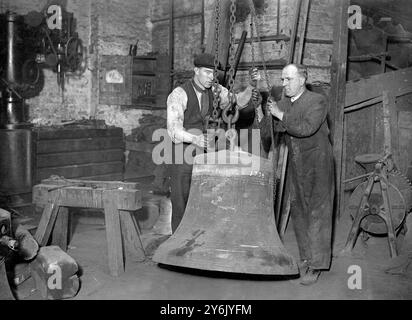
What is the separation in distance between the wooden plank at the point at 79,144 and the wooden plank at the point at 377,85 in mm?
4562

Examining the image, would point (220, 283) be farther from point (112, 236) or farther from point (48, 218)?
point (48, 218)

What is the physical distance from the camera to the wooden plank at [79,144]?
7.47 metres

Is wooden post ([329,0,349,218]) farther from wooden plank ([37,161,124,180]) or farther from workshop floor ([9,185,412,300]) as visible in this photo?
wooden plank ([37,161,124,180])

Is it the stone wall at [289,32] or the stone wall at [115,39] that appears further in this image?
the stone wall at [115,39]

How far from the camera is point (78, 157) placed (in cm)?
804

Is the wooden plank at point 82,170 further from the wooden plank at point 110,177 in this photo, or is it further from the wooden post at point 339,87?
the wooden post at point 339,87

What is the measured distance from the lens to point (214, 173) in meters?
3.16

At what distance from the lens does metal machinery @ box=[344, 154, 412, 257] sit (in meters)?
5.35

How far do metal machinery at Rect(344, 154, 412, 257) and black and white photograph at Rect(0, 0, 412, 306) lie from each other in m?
0.02

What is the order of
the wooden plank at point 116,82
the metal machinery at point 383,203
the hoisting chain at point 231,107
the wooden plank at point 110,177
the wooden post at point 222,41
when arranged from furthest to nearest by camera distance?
the wooden plank at point 116,82 < the wooden plank at point 110,177 < the wooden post at point 222,41 < the metal machinery at point 383,203 < the hoisting chain at point 231,107

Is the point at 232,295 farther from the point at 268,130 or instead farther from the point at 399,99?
the point at 399,99

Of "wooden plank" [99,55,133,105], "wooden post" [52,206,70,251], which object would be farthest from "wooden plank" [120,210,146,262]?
"wooden plank" [99,55,133,105]

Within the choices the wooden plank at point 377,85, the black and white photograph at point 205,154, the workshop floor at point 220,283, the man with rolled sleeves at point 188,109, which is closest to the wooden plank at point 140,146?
the black and white photograph at point 205,154
